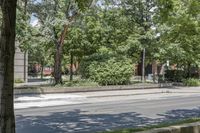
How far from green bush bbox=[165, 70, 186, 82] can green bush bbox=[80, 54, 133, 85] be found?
12994 millimetres

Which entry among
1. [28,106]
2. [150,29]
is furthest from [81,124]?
[150,29]

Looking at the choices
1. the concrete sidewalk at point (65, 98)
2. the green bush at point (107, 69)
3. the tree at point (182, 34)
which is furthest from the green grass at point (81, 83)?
the tree at point (182, 34)

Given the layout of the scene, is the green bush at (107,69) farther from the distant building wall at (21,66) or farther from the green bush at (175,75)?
the green bush at (175,75)

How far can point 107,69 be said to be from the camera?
108 ft

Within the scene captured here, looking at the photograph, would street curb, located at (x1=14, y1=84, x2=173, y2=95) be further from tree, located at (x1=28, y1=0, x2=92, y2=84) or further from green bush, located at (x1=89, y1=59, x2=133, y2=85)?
tree, located at (x1=28, y1=0, x2=92, y2=84)

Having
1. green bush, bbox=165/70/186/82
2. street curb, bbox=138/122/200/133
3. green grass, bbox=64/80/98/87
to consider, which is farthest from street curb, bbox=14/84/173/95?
street curb, bbox=138/122/200/133

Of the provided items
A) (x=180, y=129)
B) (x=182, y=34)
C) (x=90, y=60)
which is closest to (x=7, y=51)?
→ (x=180, y=129)

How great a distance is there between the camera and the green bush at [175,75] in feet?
151

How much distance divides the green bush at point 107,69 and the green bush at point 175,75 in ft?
42.6

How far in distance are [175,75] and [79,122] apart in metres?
33.3

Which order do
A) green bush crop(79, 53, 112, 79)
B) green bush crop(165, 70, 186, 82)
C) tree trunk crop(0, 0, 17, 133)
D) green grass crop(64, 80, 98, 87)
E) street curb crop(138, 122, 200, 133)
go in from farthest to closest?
green bush crop(165, 70, 186, 82), green bush crop(79, 53, 112, 79), green grass crop(64, 80, 98, 87), street curb crop(138, 122, 200, 133), tree trunk crop(0, 0, 17, 133)

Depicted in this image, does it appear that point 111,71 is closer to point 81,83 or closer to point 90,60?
point 90,60

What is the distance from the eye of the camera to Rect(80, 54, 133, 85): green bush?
3276cm

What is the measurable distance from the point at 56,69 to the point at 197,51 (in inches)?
677
